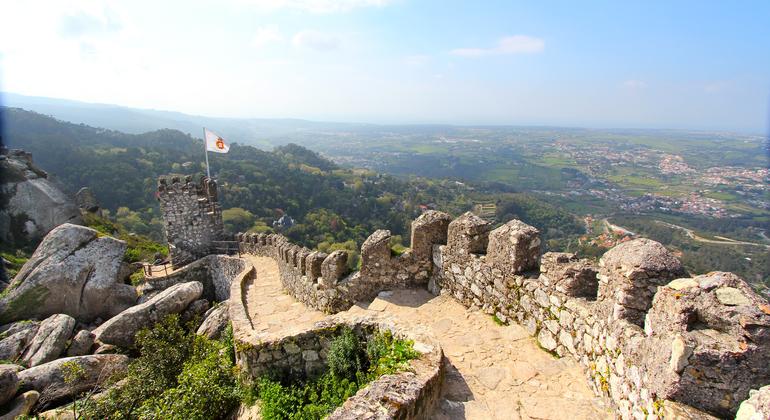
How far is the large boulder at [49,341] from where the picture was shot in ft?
26.9

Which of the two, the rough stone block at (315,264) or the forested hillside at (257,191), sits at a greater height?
the rough stone block at (315,264)

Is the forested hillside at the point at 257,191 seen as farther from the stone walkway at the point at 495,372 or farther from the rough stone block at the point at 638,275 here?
the rough stone block at the point at 638,275

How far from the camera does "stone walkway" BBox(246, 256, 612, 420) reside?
334 centimetres

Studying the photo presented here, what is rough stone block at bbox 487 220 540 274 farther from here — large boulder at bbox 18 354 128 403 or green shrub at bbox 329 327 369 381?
large boulder at bbox 18 354 128 403

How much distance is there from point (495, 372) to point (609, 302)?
1579 mm

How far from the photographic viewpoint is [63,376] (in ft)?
23.8

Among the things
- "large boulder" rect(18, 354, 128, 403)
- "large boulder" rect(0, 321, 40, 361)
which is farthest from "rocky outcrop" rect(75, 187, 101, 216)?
"large boulder" rect(18, 354, 128, 403)

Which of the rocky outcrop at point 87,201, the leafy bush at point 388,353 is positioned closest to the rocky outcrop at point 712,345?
the leafy bush at point 388,353

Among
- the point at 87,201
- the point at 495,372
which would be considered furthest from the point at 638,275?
the point at 87,201

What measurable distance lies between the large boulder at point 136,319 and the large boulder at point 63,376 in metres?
1.29

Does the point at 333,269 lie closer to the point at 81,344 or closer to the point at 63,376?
the point at 63,376

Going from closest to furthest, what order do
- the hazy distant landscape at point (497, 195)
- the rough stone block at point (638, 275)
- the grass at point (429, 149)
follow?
1. the rough stone block at point (638, 275)
2. the hazy distant landscape at point (497, 195)
3. the grass at point (429, 149)

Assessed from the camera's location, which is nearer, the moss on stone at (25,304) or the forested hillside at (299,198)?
the moss on stone at (25,304)

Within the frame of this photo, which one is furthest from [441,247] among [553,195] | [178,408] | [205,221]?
[553,195]
